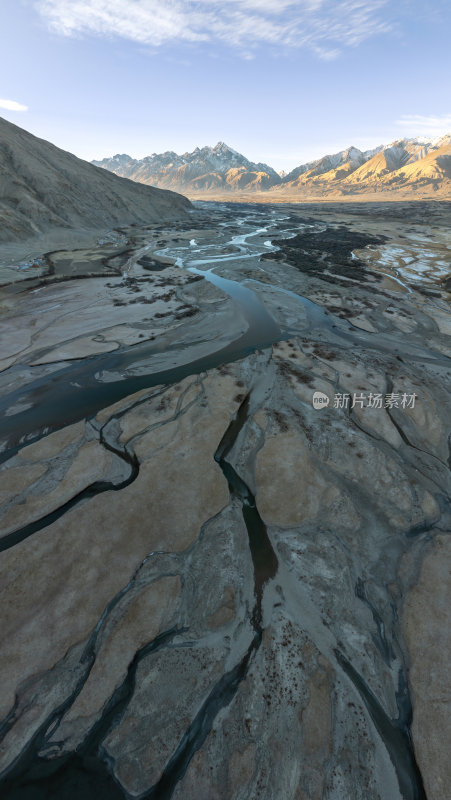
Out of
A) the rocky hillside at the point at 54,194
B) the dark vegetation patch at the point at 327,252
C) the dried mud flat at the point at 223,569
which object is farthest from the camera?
the rocky hillside at the point at 54,194

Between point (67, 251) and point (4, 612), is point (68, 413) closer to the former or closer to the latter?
point (4, 612)

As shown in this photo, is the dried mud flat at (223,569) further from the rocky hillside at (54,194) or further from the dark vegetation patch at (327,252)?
the rocky hillside at (54,194)

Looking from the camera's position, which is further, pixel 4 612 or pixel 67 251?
pixel 67 251

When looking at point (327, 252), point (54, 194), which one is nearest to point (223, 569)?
point (327, 252)

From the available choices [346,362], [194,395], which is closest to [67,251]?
[194,395]

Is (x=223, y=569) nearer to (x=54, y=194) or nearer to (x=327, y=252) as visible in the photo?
(x=327, y=252)

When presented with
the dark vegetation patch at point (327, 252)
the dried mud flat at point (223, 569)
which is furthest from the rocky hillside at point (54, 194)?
the dried mud flat at point (223, 569)
